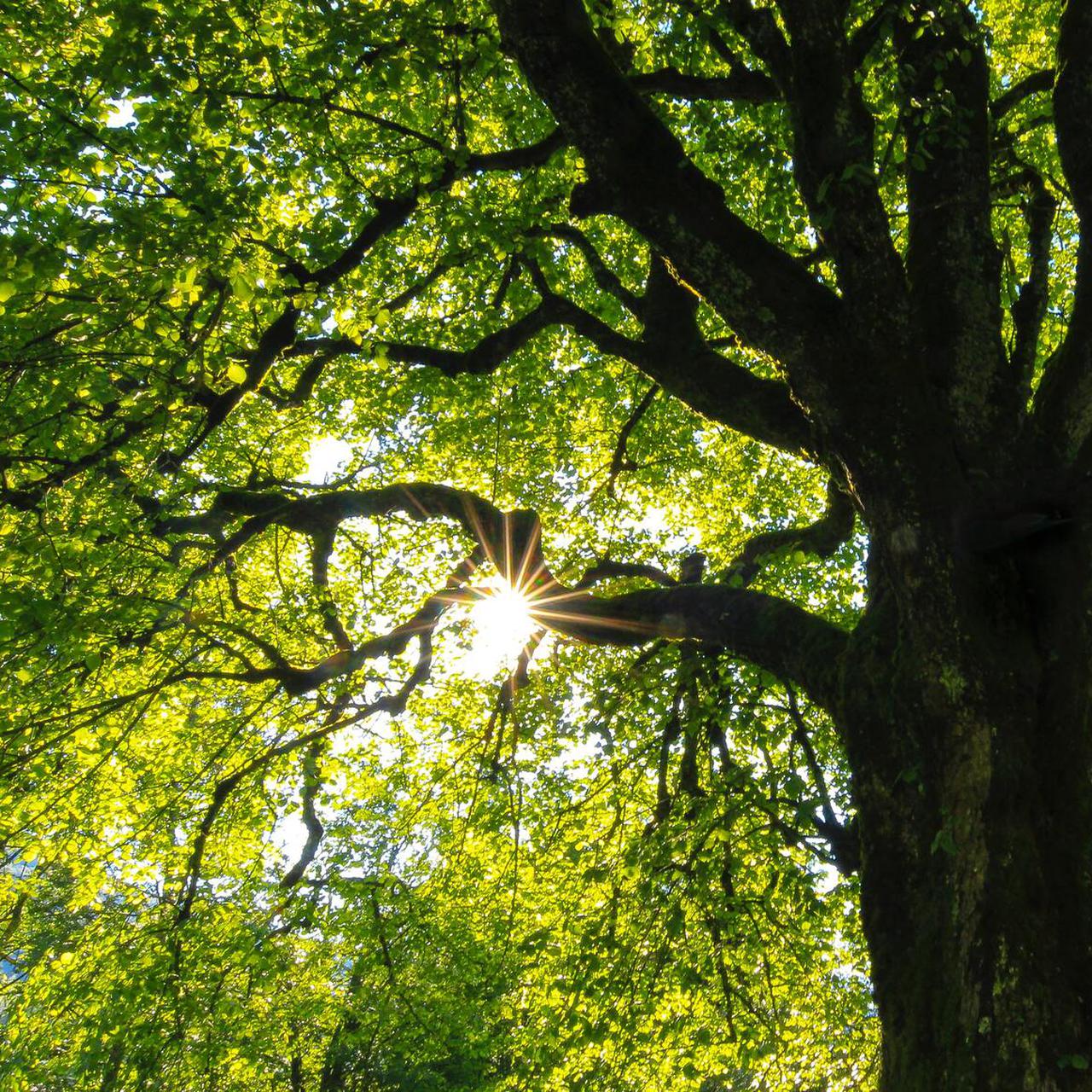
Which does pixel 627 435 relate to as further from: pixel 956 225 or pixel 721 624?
pixel 956 225

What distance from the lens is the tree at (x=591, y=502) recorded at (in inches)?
148

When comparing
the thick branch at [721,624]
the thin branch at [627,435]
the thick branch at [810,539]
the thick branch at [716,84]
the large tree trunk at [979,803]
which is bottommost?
the large tree trunk at [979,803]

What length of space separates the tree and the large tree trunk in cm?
2

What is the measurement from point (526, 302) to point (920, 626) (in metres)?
6.96

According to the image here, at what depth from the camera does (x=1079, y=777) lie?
3467 millimetres

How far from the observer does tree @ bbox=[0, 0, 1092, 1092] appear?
3768 mm

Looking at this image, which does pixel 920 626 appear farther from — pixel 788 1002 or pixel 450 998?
pixel 450 998

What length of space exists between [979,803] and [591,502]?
27.8ft

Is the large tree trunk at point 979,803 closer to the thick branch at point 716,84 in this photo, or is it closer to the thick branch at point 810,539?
the thick branch at point 810,539

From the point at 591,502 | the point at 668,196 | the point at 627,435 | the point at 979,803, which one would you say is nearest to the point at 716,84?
the point at 668,196

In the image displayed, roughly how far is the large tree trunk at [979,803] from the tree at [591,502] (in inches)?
0.7

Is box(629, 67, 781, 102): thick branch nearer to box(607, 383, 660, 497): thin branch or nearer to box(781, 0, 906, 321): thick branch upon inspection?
box(781, 0, 906, 321): thick branch

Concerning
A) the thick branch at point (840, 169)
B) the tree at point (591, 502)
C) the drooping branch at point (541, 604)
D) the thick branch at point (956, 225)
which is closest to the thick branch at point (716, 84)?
the tree at point (591, 502)

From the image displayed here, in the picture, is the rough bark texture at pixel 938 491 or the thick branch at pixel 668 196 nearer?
the rough bark texture at pixel 938 491
